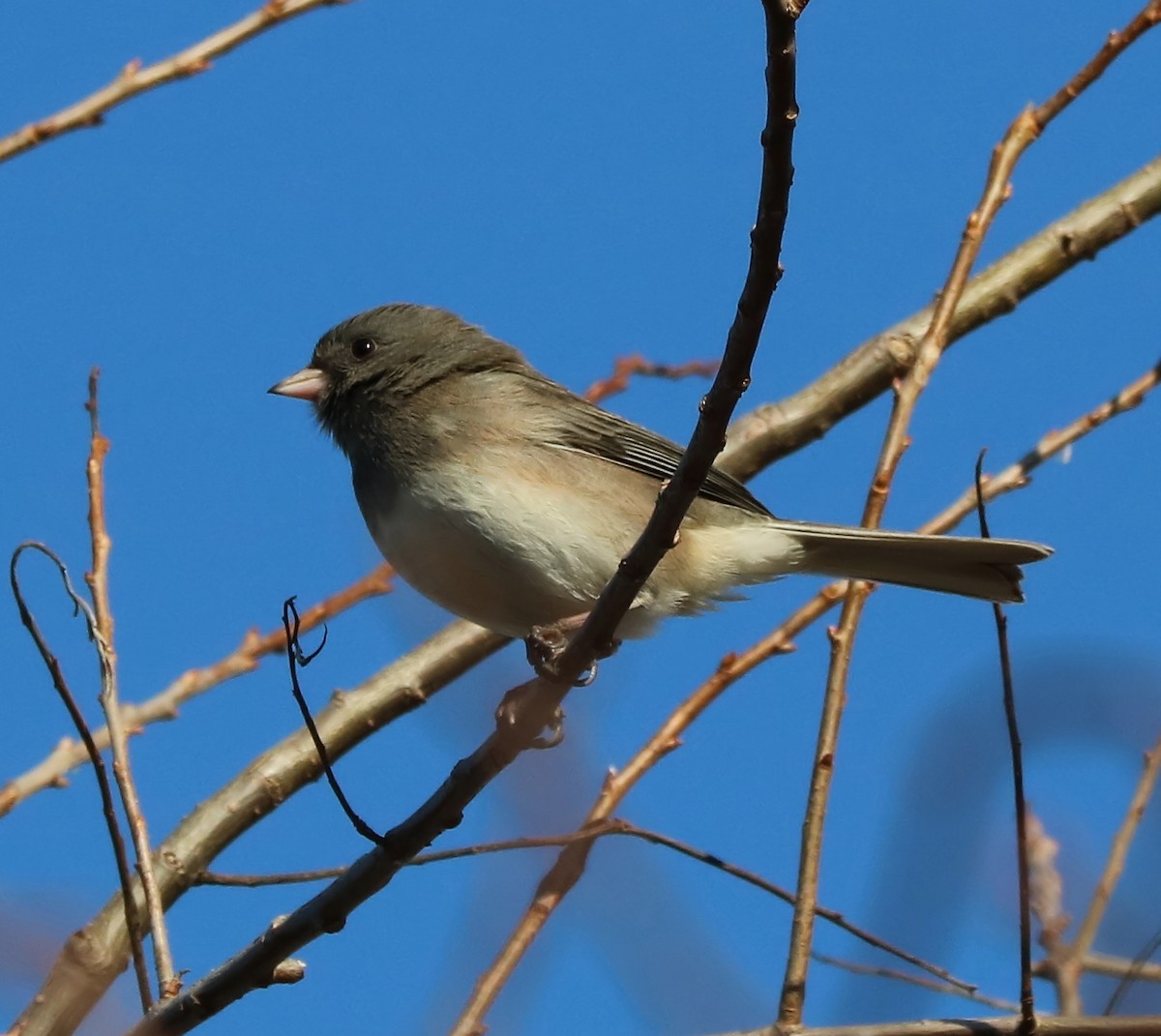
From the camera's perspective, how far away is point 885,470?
3004 mm

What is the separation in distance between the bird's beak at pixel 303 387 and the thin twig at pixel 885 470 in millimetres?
1618

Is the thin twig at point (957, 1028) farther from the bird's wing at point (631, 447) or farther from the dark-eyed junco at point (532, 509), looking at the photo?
the bird's wing at point (631, 447)

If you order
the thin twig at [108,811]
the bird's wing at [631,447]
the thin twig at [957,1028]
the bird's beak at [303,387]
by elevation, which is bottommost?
the thin twig at [957,1028]

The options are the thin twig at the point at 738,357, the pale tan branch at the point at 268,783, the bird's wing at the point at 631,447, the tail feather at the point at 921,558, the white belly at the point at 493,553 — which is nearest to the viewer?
the thin twig at the point at 738,357

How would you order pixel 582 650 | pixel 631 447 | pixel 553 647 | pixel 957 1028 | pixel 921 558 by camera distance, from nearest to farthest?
1. pixel 957 1028
2. pixel 582 650
3. pixel 553 647
4. pixel 921 558
5. pixel 631 447

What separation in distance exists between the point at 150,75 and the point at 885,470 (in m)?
1.55

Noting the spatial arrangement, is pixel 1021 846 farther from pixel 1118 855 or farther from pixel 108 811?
pixel 108 811

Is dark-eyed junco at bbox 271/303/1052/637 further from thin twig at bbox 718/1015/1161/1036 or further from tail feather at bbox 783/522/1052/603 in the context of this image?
thin twig at bbox 718/1015/1161/1036

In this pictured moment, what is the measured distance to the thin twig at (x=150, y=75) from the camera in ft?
8.76

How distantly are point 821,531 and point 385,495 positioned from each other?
1.05 meters

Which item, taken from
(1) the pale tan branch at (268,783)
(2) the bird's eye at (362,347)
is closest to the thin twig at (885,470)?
(1) the pale tan branch at (268,783)

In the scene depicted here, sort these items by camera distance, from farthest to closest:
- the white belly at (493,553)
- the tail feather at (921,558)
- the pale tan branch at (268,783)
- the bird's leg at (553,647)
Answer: the tail feather at (921,558), the white belly at (493,553), the pale tan branch at (268,783), the bird's leg at (553,647)

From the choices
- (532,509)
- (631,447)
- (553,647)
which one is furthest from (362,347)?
(553,647)

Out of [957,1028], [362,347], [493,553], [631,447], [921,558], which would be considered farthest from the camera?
[362,347]
